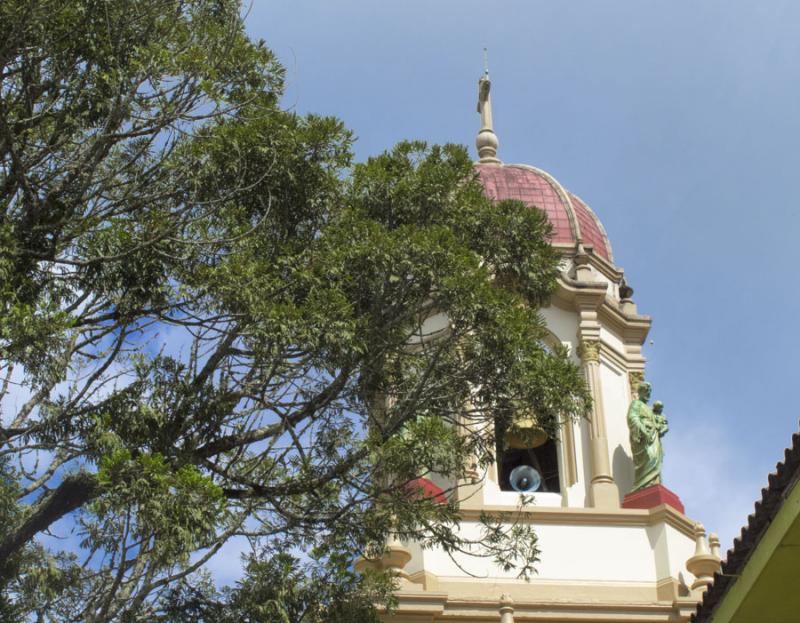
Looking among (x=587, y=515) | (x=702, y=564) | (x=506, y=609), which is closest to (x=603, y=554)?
(x=587, y=515)

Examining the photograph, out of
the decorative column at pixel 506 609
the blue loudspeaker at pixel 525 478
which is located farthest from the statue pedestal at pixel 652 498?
the decorative column at pixel 506 609

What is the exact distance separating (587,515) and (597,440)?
1310mm

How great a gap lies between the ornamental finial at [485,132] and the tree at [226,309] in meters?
12.1

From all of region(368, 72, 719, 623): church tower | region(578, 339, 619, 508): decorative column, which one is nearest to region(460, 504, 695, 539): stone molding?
region(368, 72, 719, 623): church tower

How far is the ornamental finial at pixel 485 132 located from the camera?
26.8 m

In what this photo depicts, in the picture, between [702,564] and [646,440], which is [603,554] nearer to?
[702,564]

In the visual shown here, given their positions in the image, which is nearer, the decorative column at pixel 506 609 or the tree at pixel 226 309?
the tree at pixel 226 309

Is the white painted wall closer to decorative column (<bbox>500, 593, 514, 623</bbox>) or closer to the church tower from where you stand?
the church tower

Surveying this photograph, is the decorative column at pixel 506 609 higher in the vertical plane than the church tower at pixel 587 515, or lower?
lower

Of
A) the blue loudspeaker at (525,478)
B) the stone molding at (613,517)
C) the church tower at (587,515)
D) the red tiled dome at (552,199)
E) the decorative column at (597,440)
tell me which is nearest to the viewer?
the church tower at (587,515)

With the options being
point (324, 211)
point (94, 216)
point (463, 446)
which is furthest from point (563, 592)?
point (94, 216)

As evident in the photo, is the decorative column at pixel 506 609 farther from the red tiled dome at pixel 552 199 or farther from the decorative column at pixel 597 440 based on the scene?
the red tiled dome at pixel 552 199

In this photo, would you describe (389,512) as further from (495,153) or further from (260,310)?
(495,153)

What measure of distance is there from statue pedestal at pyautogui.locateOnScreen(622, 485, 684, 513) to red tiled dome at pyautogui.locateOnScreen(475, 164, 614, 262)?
4603mm
